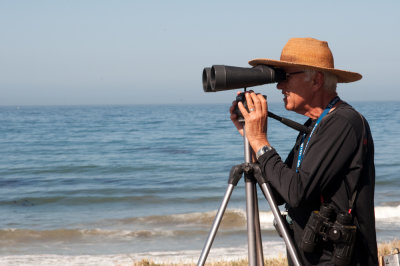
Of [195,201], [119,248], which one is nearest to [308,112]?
[119,248]

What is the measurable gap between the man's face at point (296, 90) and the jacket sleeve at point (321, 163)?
25 centimetres

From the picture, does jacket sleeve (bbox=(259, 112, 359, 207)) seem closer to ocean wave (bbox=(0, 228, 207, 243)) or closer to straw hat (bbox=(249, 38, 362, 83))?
straw hat (bbox=(249, 38, 362, 83))

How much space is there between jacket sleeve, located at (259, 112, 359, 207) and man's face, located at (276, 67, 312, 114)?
25 centimetres

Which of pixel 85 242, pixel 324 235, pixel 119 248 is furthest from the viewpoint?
pixel 85 242

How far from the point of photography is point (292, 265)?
2.45 metres

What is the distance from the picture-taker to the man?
84.4 inches

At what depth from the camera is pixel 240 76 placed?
7.93 ft

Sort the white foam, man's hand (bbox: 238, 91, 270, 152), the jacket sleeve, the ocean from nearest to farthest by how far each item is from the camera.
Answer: the jacket sleeve < man's hand (bbox: 238, 91, 270, 152) < the white foam < the ocean

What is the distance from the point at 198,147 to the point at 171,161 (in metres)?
5.35

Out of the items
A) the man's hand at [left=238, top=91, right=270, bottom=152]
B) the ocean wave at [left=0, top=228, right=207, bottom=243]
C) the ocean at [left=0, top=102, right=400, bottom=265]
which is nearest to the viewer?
the man's hand at [left=238, top=91, right=270, bottom=152]

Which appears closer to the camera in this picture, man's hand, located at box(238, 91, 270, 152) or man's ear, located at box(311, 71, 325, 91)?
man's hand, located at box(238, 91, 270, 152)


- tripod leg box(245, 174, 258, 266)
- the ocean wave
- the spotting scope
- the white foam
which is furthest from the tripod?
the ocean wave

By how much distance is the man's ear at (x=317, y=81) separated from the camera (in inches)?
94.6

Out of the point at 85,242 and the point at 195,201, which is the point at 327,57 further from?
the point at 195,201
